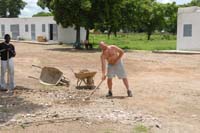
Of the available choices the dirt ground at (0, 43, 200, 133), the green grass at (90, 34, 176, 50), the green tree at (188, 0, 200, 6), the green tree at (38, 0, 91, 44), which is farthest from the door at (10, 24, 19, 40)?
the green tree at (188, 0, 200, 6)

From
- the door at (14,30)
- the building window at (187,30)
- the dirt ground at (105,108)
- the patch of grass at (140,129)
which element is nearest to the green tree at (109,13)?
the building window at (187,30)

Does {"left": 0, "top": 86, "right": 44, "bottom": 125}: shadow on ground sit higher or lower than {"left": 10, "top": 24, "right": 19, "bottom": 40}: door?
lower

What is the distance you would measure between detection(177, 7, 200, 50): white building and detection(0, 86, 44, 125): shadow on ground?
20.9 meters

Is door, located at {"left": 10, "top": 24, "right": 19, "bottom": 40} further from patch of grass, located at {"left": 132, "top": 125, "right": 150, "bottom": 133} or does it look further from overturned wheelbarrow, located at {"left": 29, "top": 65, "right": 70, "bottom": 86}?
patch of grass, located at {"left": 132, "top": 125, "right": 150, "bottom": 133}

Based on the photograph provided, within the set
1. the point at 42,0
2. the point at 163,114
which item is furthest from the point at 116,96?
the point at 42,0

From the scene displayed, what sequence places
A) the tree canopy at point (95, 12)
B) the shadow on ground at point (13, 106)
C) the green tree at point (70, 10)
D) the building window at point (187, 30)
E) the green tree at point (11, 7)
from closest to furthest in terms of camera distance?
the shadow on ground at point (13, 106) → the building window at point (187, 30) → the green tree at point (70, 10) → the tree canopy at point (95, 12) → the green tree at point (11, 7)

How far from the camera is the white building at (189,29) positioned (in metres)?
30.3

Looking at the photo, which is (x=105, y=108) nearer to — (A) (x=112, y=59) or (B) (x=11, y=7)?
Result: (A) (x=112, y=59)

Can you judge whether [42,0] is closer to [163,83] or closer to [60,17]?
[60,17]

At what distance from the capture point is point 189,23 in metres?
30.9

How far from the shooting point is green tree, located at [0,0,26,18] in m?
76.3

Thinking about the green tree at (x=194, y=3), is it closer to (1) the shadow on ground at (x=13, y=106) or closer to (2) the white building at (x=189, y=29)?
(2) the white building at (x=189, y=29)

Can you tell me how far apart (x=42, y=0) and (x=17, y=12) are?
4545cm

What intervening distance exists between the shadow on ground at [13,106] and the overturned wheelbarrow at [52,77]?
200 centimetres
